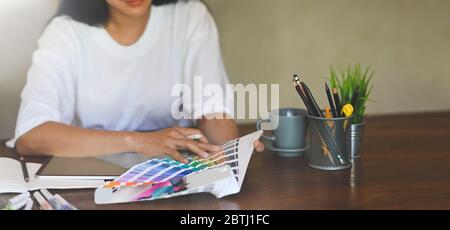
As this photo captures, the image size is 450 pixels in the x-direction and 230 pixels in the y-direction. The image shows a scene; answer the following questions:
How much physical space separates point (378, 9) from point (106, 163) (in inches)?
21.6

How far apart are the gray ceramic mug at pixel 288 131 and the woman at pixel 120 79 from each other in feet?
0.19

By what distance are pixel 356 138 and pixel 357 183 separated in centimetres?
12

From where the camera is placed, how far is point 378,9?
3.19ft

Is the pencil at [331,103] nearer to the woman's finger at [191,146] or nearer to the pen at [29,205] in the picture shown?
the woman's finger at [191,146]

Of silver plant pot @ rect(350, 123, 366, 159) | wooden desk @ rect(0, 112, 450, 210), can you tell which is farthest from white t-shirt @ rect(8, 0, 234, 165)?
silver plant pot @ rect(350, 123, 366, 159)

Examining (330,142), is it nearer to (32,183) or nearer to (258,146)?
(258,146)

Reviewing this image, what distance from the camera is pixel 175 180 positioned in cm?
77

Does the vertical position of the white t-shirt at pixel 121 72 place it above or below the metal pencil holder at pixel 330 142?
above

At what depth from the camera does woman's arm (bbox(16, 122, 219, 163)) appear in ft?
2.94

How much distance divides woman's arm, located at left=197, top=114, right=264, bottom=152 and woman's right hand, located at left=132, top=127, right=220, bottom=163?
20mm

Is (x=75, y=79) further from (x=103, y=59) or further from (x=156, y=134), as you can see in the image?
(x=156, y=134)

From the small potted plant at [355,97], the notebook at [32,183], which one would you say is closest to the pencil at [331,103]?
the small potted plant at [355,97]

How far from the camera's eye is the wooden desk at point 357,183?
743mm
